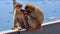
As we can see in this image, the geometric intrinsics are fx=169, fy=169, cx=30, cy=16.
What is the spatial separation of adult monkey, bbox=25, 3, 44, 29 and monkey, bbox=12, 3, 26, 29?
0.11 metres

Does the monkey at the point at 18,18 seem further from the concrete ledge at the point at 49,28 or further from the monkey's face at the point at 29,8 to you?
the concrete ledge at the point at 49,28

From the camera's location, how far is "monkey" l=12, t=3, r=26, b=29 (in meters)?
2.24

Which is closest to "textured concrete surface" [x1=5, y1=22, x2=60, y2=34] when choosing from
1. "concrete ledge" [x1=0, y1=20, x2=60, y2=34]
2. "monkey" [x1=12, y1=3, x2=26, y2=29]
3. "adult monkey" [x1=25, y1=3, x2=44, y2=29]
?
"concrete ledge" [x1=0, y1=20, x2=60, y2=34]

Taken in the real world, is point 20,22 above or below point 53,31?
above

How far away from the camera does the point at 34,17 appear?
2398 mm

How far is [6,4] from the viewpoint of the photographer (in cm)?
484

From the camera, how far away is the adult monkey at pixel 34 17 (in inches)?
91.7

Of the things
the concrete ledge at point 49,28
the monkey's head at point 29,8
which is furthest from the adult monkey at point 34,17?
the concrete ledge at point 49,28

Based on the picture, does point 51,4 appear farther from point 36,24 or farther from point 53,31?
point 36,24

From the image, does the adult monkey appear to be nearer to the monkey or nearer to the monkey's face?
the monkey's face

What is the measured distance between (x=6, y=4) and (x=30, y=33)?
2622 mm

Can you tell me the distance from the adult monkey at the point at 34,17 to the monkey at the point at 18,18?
111 mm

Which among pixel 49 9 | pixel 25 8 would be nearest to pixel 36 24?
pixel 25 8

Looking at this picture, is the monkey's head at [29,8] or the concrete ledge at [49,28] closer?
the monkey's head at [29,8]
